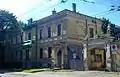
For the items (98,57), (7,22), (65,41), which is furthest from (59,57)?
(7,22)

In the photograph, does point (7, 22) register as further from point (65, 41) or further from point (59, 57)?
point (65, 41)

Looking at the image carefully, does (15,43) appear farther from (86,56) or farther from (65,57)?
(86,56)

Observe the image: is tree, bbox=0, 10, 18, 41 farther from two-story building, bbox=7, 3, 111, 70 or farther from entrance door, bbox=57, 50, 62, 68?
entrance door, bbox=57, 50, 62, 68

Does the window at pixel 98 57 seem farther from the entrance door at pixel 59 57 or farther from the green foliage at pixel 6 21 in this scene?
the green foliage at pixel 6 21

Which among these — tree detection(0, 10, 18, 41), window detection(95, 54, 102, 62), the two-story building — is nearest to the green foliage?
tree detection(0, 10, 18, 41)

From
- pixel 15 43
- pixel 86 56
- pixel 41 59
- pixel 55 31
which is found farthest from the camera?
pixel 15 43

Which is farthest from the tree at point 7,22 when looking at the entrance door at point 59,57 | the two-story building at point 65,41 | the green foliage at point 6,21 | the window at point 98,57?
the window at point 98,57

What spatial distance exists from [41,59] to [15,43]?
11750 millimetres

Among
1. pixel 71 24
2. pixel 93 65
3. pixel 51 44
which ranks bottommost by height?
pixel 93 65

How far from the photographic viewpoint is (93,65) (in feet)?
103

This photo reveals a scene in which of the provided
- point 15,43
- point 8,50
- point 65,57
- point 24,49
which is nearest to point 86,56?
point 65,57

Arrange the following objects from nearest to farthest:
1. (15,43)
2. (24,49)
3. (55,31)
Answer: (55,31)
(24,49)
(15,43)

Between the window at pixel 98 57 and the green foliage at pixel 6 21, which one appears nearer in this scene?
the window at pixel 98 57

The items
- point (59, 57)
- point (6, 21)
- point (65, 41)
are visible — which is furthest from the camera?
point (6, 21)
